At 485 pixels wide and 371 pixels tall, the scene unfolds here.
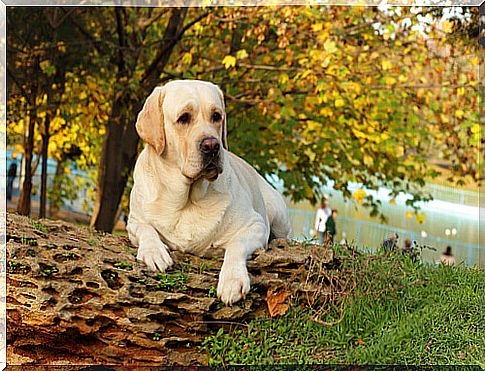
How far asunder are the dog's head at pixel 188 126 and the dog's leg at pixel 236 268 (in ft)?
1.32

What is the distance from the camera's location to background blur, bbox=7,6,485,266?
760cm

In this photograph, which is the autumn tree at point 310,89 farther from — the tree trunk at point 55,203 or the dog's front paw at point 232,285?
the dog's front paw at point 232,285

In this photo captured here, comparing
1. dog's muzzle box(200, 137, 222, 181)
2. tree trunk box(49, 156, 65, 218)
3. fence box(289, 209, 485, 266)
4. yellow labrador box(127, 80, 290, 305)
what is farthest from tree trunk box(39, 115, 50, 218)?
dog's muzzle box(200, 137, 222, 181)

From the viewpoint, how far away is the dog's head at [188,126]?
11.3ft

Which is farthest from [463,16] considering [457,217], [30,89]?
[30,89]

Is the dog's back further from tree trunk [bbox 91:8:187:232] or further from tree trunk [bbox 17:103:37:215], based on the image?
tree trunk [bbox 17:103:37:215]

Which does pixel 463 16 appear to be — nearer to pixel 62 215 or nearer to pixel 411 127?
pixel 411 127

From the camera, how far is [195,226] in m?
3.78

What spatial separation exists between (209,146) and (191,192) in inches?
18.5

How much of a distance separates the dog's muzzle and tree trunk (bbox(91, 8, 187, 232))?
4.79 meters

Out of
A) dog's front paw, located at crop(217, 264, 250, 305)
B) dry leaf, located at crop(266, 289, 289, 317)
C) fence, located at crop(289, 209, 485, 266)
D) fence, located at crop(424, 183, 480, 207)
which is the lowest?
fence, located at crop(289, 209, 485, 266)

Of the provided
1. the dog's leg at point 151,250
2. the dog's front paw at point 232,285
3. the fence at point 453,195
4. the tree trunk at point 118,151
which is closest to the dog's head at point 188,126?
the dog's leg at point 151,250

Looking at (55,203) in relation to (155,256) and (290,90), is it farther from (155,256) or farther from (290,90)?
(155,256)

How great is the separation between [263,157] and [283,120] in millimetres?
633
